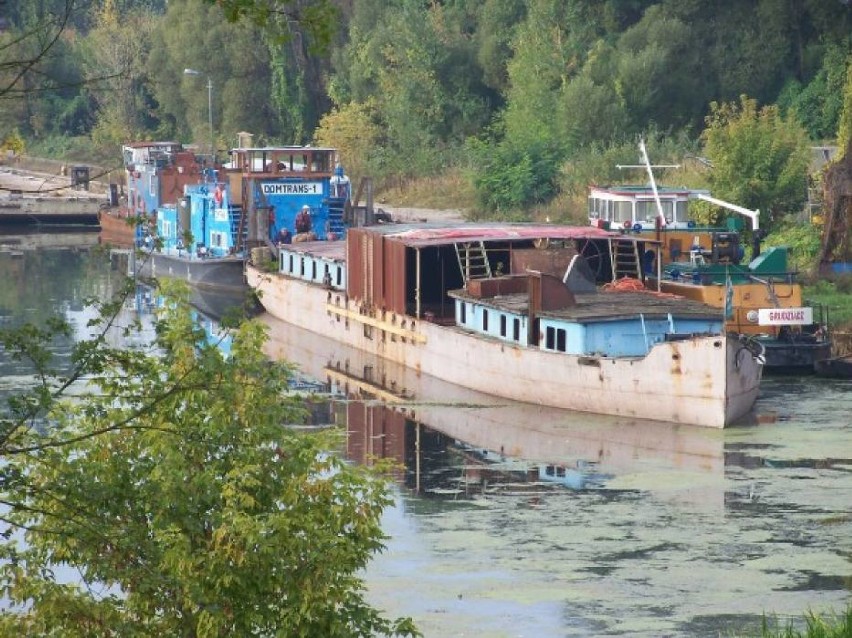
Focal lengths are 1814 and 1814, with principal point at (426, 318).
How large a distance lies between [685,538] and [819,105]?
162 ft

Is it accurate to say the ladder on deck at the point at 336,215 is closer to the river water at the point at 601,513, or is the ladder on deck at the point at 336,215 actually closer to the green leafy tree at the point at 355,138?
the river water at the point at 601,513

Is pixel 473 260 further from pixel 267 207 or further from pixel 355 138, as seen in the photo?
pixel 355 138

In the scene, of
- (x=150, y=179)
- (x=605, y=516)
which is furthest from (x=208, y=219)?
(x=605, y=516)

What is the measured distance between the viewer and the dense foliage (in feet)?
236

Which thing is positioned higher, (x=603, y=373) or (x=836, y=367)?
(x=603, y=373)

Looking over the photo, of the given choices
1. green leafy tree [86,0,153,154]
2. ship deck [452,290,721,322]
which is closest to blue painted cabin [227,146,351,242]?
ship deck [452,290,721,322]

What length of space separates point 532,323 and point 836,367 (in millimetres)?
6619

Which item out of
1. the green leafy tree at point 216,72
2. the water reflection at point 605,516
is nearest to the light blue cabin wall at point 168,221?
the green leafy tree at point 216,72

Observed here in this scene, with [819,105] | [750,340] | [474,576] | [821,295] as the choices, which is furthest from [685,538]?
[819,105]

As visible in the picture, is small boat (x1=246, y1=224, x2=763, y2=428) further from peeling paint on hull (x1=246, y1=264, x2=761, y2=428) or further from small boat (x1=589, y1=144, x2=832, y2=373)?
small boat (x1=589, y1=144, x2=832, y2=373)

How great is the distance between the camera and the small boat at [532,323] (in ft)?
112

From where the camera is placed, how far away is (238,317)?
15148mm

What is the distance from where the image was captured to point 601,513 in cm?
2770

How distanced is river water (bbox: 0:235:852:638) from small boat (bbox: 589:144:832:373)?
888 mm
